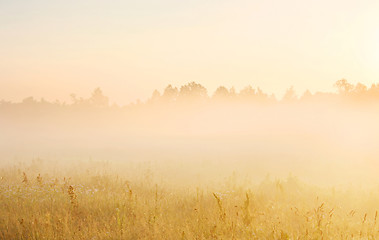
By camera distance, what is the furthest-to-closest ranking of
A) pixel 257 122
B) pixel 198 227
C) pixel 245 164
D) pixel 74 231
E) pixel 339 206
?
pixel 257 122 → pixel 245 164 → pixel 339 206 → pixel 198 227 → pixel 74 231

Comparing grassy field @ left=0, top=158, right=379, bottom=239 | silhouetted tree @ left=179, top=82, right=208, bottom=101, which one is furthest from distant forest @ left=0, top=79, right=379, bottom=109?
grassy field @ left=0, top=158, right=379, bottom=239

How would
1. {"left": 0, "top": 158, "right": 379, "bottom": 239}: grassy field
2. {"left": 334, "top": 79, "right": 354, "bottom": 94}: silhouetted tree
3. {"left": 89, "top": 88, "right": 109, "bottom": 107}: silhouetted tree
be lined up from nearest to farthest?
{"left": 0, "top": 158, "right": 379, "bottom": 239}: grassy field
{"left": 334, "top": 79, "right": 354, "bottom": 94}: silhouetted tree
{"left": 89, "top": 88, "right": 109, "bottom": 107}: silhouetted tree

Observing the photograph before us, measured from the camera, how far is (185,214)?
7.88 metres

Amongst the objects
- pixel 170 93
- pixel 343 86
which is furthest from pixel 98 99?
pixel 343 86

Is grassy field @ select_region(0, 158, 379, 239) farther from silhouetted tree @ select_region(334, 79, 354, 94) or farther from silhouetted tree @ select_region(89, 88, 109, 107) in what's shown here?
silhouetted tree @ select_region(89, 88, 109, 107)

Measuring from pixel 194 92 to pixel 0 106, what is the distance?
5191 centimetres

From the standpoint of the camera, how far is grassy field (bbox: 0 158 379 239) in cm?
609

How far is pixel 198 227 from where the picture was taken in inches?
255

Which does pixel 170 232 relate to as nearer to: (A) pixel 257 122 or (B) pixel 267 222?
(B) pixel 267 222

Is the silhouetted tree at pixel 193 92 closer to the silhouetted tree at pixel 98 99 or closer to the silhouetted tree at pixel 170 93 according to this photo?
the silhouetted tree at pixel 170 93

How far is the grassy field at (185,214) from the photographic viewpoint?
6094 millimetres

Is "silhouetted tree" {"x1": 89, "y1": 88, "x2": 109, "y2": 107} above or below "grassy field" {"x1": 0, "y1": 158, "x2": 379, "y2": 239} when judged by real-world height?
above

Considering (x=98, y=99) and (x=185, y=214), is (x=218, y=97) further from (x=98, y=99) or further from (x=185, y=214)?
(x=185, y=214)

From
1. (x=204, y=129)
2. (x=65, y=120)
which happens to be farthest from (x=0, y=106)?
(x=204, y=129)
